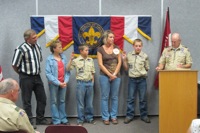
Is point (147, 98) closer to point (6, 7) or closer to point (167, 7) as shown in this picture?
point (167, 7)

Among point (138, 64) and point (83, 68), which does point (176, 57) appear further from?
point (83, 68)

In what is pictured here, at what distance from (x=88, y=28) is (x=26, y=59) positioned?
1.28 metres

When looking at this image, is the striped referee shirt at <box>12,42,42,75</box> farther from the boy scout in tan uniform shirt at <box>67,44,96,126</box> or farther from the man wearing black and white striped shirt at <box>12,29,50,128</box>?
the boy scout in tan uniform shirt at <box>67,44,96,126</box>

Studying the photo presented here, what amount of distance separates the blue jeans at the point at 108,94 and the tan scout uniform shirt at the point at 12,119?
→ 252 cm

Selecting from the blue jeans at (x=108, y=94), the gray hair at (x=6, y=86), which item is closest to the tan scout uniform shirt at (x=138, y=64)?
the blue jeans at (x=108, y=94)

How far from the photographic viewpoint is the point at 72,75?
5.18 metres

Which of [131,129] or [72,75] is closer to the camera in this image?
[131,129]

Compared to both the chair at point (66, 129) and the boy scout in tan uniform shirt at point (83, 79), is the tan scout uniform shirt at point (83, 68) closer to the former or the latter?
the boy scout in tan uniform shirt at point (83, 79)

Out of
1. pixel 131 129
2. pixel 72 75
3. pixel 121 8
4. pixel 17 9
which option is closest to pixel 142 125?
pixel 131 129

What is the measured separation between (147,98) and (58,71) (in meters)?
1.74

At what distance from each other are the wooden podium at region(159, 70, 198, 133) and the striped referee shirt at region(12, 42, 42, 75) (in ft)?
6.54

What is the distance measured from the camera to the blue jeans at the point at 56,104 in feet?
15.4

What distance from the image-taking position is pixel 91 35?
5145 mm

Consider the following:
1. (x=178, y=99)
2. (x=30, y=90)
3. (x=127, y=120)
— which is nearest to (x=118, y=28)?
(x=127, y=120)
